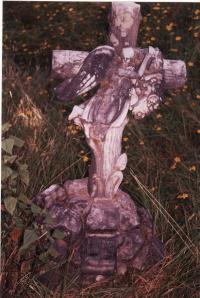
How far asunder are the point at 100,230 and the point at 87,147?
807 millimetres

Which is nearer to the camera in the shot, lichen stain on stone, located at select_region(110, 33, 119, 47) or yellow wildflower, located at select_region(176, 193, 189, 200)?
lichen stain on stone, located at select_region(110, 33, 119, 47)

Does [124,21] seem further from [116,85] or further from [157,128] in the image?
[157,128]

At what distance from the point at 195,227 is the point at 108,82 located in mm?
940

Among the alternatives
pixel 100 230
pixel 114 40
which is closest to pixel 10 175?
pixel 100 230

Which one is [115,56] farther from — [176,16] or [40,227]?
[176,16]

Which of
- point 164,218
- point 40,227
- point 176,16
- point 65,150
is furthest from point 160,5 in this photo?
point 40,227

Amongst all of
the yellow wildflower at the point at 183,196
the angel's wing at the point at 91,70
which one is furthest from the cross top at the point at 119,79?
the yellow wildflower at the point at 183,196

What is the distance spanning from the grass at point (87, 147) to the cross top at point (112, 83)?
341 millimetres

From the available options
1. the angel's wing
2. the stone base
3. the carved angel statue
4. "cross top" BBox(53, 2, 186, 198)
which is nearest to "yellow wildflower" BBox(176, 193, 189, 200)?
the stone base

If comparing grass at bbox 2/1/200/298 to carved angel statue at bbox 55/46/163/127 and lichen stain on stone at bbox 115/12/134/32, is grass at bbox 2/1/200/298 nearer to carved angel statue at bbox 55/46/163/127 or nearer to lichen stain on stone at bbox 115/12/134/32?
carved angel statue at bbox 55/46/163/127

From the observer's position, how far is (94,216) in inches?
118

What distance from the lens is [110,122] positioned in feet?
9.70

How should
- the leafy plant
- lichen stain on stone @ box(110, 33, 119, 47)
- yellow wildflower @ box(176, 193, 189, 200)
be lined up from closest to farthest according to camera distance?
1. the leafy plant
2. lichen stain on stone @ box(110, 33, 119, 47)
3. yellow wildflower @ box(176, 193, 189, 200)

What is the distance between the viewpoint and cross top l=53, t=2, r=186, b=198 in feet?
9.61
